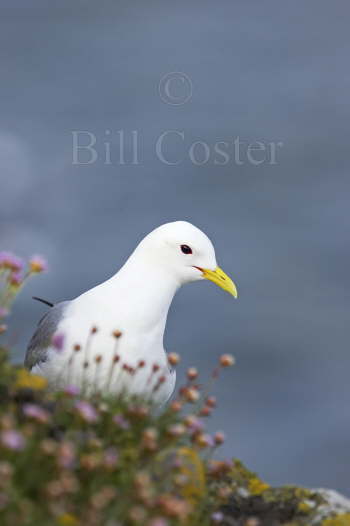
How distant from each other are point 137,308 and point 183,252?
80 cm

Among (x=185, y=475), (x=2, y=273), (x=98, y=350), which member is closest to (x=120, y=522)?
(x=185, y=475)

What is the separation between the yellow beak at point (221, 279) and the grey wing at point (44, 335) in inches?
62.5

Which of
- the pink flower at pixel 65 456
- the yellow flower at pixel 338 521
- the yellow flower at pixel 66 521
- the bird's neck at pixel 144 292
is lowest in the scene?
the yellow flower at pixel 66 521

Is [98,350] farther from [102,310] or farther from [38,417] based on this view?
[38,417]

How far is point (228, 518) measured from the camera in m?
7.07

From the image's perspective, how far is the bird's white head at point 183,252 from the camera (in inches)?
386

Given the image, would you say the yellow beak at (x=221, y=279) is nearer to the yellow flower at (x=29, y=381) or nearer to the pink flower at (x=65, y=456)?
the yellow flower at (x=29, y=381)

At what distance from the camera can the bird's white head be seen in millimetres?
9805

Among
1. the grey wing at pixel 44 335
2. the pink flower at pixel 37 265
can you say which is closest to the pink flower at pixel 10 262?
the pink flower at pixel 37 265

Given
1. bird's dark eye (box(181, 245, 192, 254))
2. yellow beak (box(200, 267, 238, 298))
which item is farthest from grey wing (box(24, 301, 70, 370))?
yellow beak (box(200, 267, 238, 298))

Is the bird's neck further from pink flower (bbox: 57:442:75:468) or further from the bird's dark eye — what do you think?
pink flower (bbox: 57:442:75:468)

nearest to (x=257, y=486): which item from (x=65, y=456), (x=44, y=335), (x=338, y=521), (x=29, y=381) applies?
(x=338, y=521)

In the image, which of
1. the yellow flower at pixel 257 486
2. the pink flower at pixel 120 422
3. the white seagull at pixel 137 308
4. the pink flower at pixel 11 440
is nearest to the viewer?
the pink flower at pixel 11 440

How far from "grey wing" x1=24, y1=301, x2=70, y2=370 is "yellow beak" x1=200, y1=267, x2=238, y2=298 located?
159cm
